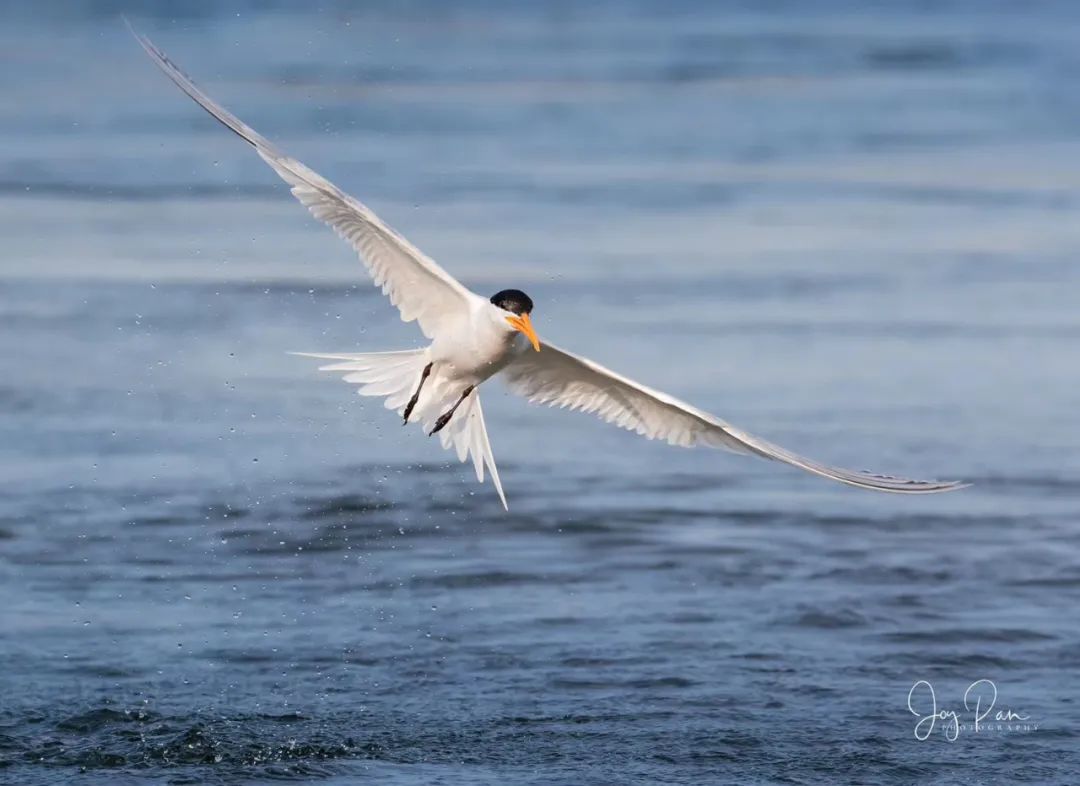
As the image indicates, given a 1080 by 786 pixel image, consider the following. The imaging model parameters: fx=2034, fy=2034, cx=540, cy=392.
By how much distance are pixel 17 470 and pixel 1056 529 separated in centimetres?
548

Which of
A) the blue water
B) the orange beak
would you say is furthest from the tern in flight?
the blue water

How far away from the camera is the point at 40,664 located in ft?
28.4

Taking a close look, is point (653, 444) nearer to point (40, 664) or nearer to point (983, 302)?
point (983, 302)

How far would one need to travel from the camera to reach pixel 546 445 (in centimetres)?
1175

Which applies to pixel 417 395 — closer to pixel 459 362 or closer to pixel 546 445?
pixel 459 362

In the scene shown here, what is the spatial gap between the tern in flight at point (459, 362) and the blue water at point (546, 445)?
3.46ft

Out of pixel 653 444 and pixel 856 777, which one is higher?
pixel 653 444

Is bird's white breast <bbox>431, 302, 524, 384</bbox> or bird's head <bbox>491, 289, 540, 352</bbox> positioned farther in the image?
bird's white breast <bbox>431, 302, 524, 384</bbox>

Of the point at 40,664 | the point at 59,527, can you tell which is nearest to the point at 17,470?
the point at 59,527

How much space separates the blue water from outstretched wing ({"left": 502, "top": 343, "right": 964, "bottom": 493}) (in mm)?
1058

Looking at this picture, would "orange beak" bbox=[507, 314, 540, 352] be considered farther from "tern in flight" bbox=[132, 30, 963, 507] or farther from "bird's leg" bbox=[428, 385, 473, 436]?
"bird's leg" bbox=[428, 385, 473, 436]

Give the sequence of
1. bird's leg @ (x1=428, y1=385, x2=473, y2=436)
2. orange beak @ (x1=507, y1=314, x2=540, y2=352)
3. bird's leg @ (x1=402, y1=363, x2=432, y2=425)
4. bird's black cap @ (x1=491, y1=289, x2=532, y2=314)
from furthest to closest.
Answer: bird's leg @ (x1=428, y1=385, x2=473, y2=436)
bird's leg @ (x1=402, y1=363, x2=432, y2=425)
bird's black cap @ (x1=491, y1=289, x2=532, y2=314)
orange beak @ (x1=507, y1=314, x2=540, y2=352)

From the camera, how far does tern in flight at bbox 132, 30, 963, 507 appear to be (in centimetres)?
809

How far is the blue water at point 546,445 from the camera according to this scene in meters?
8.27
